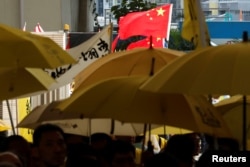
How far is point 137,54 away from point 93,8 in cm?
1778

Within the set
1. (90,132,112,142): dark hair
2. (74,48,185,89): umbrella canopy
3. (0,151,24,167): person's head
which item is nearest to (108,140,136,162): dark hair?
(0,151,24,167): person's head

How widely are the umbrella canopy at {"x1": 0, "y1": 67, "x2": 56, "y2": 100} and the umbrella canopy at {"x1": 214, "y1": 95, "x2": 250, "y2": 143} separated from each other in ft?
5.39

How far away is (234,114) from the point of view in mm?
8062

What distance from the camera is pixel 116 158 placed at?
23.7 feet

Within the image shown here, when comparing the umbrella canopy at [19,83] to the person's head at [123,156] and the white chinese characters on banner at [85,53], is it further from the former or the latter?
the white chinese characters on banner at [85,53]

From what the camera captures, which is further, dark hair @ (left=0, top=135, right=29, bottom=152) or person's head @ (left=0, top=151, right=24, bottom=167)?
dark hair @ (left=0, top=135, right=29, bottom=152)

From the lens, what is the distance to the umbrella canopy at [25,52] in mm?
7402

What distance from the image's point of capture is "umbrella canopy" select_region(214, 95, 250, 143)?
7.80 metres

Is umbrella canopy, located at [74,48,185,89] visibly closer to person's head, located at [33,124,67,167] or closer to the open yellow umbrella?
the open yellow umbrella

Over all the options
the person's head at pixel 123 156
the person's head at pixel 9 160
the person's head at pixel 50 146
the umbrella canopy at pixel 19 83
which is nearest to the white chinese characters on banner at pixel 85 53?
the umbrella canopy at pixel 19 83

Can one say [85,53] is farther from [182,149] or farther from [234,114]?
[182,149]

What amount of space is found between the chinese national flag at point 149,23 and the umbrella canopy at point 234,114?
803cm

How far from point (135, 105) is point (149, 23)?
31.2 ft

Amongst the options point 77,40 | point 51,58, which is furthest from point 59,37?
point 51,58
